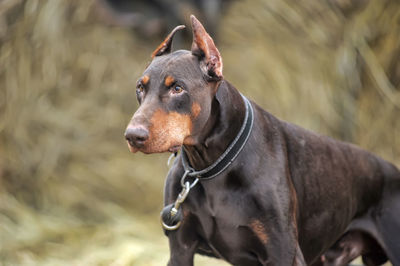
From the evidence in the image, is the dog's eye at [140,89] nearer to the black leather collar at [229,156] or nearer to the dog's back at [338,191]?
the black leather collar at [229,156]

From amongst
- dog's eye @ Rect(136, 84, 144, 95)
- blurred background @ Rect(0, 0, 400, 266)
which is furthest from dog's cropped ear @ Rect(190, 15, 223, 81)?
blurred background @ Rect(0, 0, 400, 266)

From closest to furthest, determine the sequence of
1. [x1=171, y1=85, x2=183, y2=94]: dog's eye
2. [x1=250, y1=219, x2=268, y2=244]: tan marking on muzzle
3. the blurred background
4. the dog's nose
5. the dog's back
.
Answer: the dog's nose, [x1=171, y1=85, x2=183, y2=94]: dog's eye, [x1=250, y1=219, x2=268, y2=244]: tan marking on muzzle, the dog's back, the blurred background

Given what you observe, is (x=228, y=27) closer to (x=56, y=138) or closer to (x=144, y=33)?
(x=144, y=33)

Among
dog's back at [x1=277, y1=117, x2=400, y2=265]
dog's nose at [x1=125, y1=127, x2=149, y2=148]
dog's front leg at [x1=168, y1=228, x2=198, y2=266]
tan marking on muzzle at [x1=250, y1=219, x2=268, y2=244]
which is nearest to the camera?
dog's nose at [x1=125, y1=127, x2=149, y2=148]

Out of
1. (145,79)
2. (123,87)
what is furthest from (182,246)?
(123,87)

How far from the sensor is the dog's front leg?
272cm

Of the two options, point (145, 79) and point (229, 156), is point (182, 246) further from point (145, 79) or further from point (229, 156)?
point (145, 79)

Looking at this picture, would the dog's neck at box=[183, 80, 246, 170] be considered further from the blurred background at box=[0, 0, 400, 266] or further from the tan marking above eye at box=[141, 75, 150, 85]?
the blurred background at box=[0, 0, 400, 266]

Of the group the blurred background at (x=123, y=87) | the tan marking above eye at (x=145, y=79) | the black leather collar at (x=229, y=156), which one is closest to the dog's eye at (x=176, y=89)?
the tan marking above eye at (x=145, y=79)

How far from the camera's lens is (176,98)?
7.84 feet

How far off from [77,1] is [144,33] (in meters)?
0.63

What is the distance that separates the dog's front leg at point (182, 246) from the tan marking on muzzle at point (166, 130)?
491 mm

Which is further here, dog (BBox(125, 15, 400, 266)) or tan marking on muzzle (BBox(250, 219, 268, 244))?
tan marking on muzzle (BBox(250, 219, 268, 244))

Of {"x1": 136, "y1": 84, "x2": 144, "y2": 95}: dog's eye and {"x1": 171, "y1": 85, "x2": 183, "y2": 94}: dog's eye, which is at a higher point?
{"x1": 171, "y1": 85, "x2": 183, "y2": 94}: dog's eye
